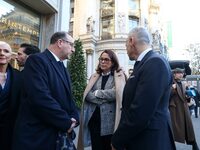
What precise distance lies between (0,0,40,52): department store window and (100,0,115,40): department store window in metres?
30.7

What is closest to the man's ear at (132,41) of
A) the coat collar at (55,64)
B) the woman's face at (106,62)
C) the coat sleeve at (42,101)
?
the coat collar at (55,64)

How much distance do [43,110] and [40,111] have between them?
44 millimetres

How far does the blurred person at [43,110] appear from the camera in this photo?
8.64ft

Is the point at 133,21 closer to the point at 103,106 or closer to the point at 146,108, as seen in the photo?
the point at 103,106

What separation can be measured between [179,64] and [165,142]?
670 centimetres

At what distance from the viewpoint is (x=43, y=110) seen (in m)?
2.62

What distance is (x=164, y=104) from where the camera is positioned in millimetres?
2607

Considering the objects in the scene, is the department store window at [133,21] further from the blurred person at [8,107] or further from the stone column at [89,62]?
the blurred person at [8,107]

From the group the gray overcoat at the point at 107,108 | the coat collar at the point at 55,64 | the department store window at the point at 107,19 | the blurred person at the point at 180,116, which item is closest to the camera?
the coat collar at the point at 55,64

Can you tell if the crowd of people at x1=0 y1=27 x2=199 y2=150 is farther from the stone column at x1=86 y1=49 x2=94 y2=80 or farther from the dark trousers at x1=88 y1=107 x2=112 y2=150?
the stone column at x1=86 y1=49 x2=94 y2=80

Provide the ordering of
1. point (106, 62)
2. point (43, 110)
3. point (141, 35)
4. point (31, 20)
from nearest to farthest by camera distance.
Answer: point (43, 110), point (141, 35), point (106, 62), point (31, 20)

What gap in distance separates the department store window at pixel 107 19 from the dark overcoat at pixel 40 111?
113 feet

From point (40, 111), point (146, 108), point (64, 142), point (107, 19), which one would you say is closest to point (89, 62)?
point (107, 19)

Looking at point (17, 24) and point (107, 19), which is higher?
point (107, 19)
